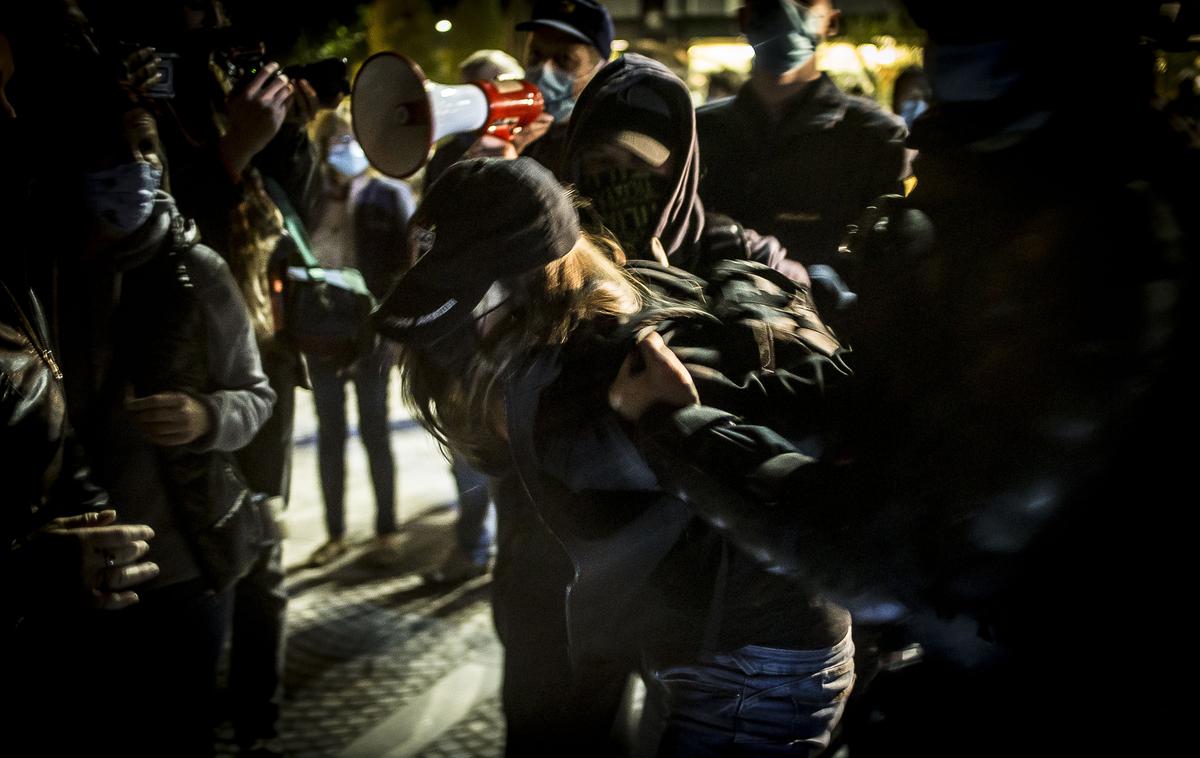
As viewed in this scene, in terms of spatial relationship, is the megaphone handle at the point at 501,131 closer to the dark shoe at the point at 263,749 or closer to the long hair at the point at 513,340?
the long hair at the point at 513,340

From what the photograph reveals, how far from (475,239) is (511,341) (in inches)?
7.3

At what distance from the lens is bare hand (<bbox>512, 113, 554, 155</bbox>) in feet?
8.03

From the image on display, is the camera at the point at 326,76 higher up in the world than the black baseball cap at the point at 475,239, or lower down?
higher up

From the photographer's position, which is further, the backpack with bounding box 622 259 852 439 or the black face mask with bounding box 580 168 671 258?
the black face mask with bounding box 580 168 671 258

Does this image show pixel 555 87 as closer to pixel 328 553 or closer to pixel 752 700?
pixel 752 700

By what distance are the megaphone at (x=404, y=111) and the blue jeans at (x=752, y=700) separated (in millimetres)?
1163

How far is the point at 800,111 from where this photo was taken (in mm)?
2521

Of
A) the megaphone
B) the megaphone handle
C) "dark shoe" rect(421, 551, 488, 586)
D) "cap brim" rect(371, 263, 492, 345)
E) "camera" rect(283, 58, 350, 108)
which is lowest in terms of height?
"dark shoe" rect(421, 551, 488, 586)

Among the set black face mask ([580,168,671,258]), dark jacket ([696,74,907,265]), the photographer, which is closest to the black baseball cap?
black face mask ([580,168,671,258])

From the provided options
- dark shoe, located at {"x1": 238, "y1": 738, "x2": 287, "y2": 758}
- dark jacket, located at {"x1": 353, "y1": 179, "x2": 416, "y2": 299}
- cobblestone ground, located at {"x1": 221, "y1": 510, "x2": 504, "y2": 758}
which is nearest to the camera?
dark shoe, located at {"x1": 238, "y1": 738, "x2": 287, "y2": 758}

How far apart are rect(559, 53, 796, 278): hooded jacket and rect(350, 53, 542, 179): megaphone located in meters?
0.30

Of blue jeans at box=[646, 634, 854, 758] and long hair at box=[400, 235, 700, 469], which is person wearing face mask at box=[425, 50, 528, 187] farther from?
blue jeans at box=[646, 634, 854, 758]

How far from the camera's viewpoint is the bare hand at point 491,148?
2.39 metres

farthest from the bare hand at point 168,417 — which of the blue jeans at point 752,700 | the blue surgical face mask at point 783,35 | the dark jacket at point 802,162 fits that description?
the blue surgical face mask at point 783,35
